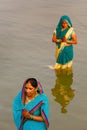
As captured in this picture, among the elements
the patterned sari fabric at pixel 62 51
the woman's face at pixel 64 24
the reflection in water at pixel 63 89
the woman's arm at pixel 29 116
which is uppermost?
the woman's face at pixel 64 24

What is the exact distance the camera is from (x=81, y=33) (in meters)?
15.6

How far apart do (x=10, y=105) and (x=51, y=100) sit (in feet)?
3.27

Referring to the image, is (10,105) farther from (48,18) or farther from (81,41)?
(48,18)

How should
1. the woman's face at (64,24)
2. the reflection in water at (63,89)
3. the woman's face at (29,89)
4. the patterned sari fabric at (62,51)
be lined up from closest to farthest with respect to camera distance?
the woman's face at (29,89)
the reflection in water at (63,89)
the woman's face at (64,24)
the patterned sari fabric at (62,51)

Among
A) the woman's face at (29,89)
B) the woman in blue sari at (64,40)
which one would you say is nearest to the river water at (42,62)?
the woman in blue sari at (64,40)

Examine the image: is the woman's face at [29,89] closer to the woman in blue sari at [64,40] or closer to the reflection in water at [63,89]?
the reflection in water at [63,89]

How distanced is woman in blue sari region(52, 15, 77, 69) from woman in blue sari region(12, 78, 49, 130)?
4789mm

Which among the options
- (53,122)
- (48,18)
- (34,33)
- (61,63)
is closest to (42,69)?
(61,63)

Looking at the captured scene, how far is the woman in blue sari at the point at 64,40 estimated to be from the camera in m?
11.0

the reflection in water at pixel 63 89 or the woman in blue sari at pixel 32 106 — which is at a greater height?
the woman in blue sari at pixel 32 106

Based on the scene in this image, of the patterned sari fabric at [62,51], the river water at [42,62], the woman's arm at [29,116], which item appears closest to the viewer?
the woman's arm at [29,116]

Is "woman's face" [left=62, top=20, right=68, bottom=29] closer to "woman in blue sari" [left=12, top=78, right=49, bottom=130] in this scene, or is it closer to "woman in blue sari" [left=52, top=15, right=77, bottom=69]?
"woman in blue sari" [left=52, top=15, right=77, bottom=69]

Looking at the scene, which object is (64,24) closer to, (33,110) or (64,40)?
(64,40)

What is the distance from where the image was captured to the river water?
30.2 feet
